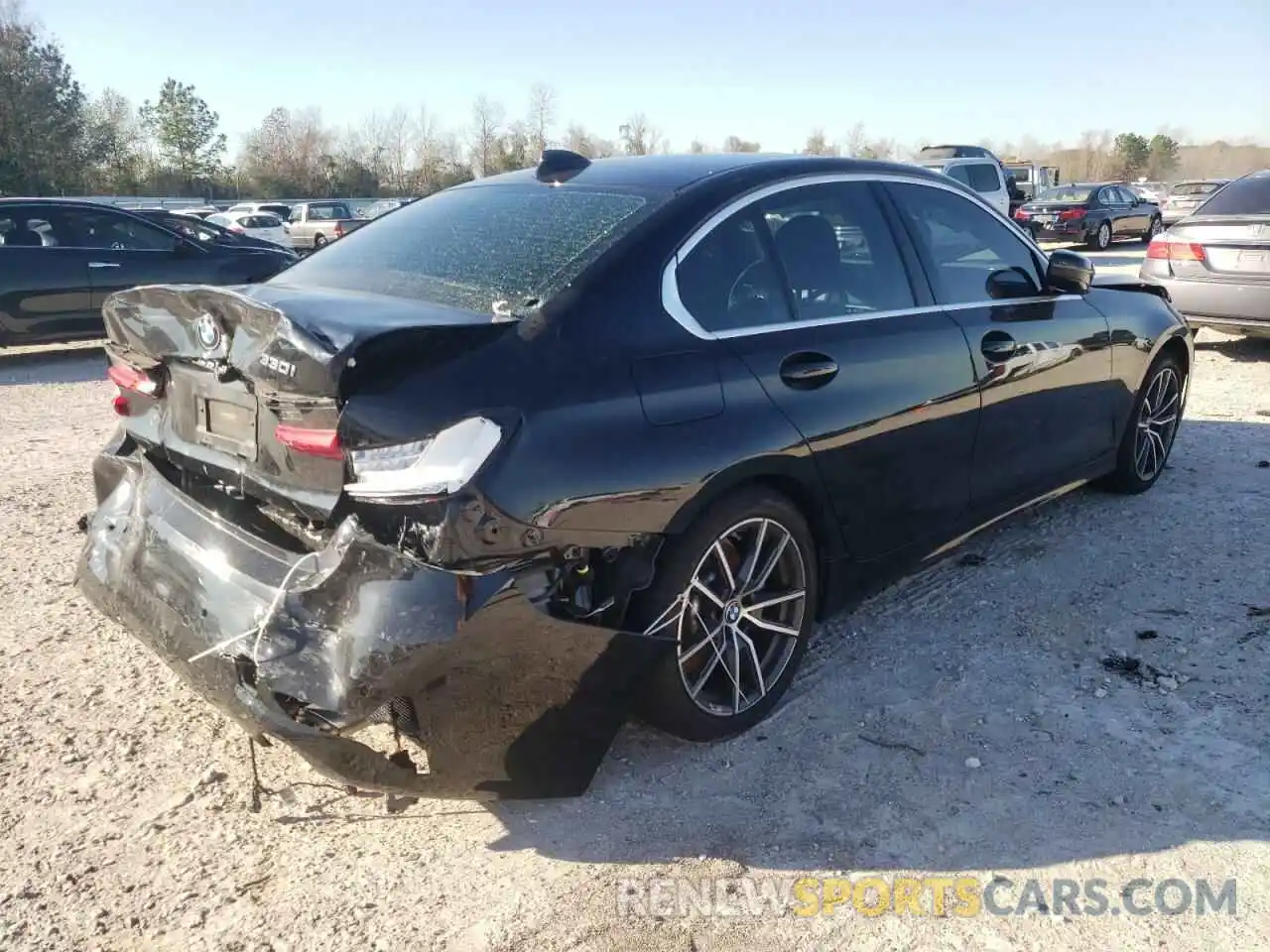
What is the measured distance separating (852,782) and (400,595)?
1.44 m

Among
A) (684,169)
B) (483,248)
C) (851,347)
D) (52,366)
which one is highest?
(684,169)

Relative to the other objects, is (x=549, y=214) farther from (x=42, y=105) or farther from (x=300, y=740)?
(x=42, y=105)

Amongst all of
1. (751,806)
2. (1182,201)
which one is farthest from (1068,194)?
(751,806)

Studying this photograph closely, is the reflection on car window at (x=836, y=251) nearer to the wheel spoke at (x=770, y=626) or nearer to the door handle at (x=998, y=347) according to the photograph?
the door handle at (x=998, y=347)

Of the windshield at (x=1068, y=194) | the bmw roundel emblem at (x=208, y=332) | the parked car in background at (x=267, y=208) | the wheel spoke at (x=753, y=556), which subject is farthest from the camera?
the parked car in background at (x=267, y=208)

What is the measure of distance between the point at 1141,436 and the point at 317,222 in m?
26.3

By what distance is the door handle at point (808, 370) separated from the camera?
2992 mm

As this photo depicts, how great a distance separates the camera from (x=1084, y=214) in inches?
834

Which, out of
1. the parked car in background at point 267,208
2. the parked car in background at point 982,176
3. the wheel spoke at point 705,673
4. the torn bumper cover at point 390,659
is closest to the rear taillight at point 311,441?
the torn bumper cover at point 390,659

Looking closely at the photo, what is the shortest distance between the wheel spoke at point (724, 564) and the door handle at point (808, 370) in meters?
0.55

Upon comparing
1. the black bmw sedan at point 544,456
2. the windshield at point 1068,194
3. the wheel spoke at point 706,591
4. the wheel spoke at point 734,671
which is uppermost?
the windshield at point 1068,194

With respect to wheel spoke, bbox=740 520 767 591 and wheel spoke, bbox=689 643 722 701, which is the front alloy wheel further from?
wheel spoke, bbox=689 643 722 701

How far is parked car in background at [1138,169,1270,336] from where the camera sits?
7.95 meters

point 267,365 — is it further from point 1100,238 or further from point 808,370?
point 1100,238
